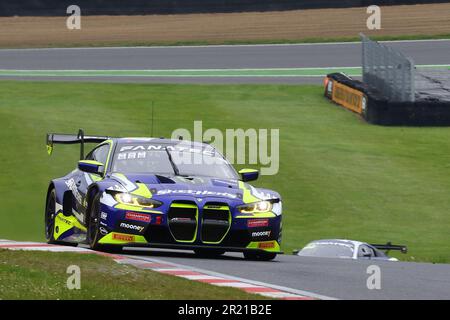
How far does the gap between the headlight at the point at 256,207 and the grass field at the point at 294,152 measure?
16.2 feet

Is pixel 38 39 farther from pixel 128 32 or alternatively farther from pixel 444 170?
pixel 444 170

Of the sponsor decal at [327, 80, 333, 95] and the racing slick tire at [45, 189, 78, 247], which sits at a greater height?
the sponsor decal at [327, 80, 333, 95]

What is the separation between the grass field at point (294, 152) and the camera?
64.7 ft

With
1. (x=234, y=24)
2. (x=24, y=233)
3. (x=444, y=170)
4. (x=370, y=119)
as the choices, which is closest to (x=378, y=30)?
(x=234, y=24)

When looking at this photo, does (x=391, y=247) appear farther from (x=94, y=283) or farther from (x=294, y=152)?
(x=94, y=283)

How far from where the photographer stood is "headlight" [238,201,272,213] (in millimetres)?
12828

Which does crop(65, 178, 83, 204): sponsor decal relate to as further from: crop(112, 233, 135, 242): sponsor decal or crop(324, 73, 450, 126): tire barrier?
crop(324, 73, 450, 126): tire barrier

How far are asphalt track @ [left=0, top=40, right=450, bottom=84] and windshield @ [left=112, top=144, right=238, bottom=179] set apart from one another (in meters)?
20.7

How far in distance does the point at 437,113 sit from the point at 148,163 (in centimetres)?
1562

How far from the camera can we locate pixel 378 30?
39125mm

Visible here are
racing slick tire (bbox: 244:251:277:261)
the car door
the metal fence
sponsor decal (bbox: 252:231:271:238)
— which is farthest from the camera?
the metal fence

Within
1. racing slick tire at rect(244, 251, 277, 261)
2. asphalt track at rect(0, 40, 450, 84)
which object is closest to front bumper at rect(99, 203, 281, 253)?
racing slick tire at rect(244, 251, 277, 261)

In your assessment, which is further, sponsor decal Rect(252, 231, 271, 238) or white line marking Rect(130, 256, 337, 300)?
sponsor decal Rect(252, 231, 271, 238)

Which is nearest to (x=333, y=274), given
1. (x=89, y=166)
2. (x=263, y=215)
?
(x=263, y=215)
